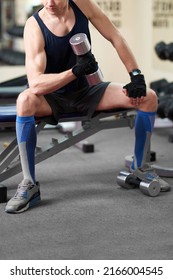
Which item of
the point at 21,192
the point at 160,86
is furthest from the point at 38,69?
the point at 160,86

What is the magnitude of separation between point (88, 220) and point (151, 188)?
459 millimetres

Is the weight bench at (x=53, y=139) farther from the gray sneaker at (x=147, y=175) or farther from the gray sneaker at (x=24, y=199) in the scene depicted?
the gray sneaker at (x=147, y=175)

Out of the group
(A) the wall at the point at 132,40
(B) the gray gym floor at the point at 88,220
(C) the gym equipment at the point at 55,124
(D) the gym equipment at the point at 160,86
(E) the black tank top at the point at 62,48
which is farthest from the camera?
(A) the wall at the point at 132,40

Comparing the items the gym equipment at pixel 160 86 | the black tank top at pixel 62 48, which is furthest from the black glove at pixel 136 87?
the gym equipment at pixel 160 86

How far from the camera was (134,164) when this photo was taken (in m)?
3.14

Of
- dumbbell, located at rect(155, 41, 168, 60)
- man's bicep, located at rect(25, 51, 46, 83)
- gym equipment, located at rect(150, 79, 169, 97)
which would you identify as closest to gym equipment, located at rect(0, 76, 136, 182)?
man's bicep, located at rect(25, 51, 46, 83)

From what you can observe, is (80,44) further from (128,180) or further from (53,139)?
(128,180)

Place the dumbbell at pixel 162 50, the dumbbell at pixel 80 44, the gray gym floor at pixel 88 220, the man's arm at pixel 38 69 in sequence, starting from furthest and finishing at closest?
the dumbbell at pixel 162 50
the man's arm at pixel 38 69
the dumbbell at pixel 80 44
the gray gym floor at pixel 88 220

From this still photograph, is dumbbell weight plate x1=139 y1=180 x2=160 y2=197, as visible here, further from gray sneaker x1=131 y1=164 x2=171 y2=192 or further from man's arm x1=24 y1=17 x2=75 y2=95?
man's arm x1=24 y1=17 x2=75 y2=95

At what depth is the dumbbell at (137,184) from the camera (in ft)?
9.80

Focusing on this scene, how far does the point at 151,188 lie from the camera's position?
2.98m

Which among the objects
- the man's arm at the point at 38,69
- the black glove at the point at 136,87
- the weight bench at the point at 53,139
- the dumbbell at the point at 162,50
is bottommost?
the weight bench at the point at 53,139
